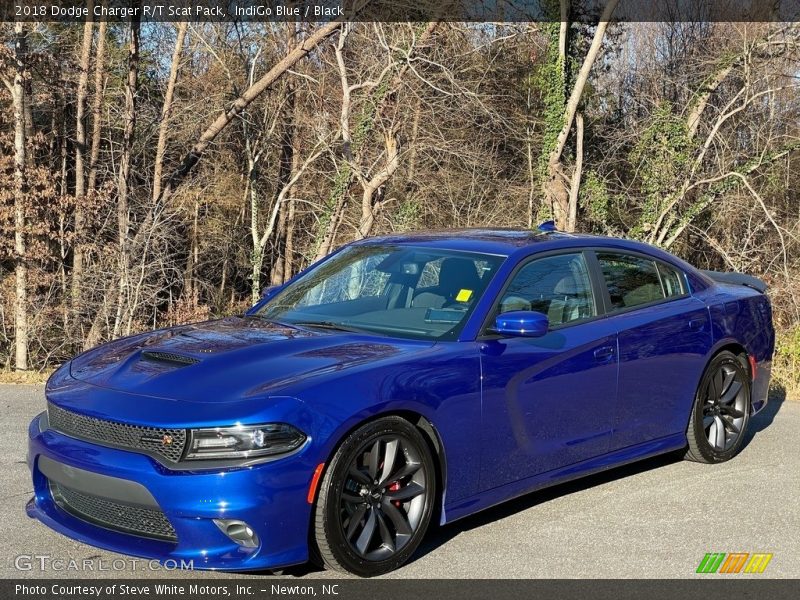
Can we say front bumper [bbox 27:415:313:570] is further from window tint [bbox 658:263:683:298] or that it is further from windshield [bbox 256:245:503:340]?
window tint [bbox 658:263:683:298]

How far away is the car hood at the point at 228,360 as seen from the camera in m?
4.33

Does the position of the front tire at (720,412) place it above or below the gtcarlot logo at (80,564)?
Result: above

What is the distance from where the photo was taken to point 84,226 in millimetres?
27875

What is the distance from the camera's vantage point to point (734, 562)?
15.9ft

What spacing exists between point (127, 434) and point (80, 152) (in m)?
29.1

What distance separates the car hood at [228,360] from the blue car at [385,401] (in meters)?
0.02

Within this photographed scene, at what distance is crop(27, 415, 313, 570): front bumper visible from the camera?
13.1 feet

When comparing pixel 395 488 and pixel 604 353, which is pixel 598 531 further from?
pixel 395 488

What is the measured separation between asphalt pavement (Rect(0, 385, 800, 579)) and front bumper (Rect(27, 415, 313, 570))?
0.38 metres

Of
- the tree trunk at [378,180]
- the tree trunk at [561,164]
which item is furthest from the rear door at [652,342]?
the tree trunk at [561,164]

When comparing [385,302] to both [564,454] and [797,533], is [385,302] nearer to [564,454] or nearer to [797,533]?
[564,454]

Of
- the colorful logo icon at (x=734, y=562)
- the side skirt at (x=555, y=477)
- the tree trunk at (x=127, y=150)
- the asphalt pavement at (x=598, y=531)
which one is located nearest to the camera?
the asphalt pavement at (x=598, y=531)

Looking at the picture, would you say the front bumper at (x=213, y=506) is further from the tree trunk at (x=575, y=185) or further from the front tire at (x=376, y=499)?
the tree trunk at (x=575, y=185)

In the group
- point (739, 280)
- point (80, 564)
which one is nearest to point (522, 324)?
point (80, 564)
